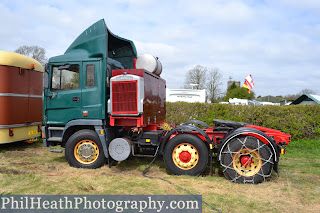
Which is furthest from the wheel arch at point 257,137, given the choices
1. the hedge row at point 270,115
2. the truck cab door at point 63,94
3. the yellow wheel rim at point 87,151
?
the hedge row at point 270,115

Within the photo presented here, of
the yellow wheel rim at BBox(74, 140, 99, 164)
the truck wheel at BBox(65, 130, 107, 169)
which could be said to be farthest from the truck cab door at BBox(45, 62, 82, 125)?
the yellow wheel rim at BBox(74, 140, 99, 164)

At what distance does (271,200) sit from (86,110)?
13.9ft

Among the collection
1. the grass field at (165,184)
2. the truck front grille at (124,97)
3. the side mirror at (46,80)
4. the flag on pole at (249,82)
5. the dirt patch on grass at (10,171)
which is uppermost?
the flag on pole at (249,82)

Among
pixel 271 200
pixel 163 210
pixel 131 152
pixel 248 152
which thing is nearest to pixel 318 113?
pixel 248 152

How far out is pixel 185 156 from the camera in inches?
205

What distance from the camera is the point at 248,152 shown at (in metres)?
4.88

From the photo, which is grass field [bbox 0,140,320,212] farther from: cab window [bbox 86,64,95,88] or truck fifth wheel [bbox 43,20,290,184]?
cab window [bbox 86,64,95,88]

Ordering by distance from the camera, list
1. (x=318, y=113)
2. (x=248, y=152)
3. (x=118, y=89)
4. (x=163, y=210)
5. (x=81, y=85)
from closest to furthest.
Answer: (x=163, y=210), (x=248, y=152), (x=118, y=89), (x=81, y=85), (x=318, y=113)

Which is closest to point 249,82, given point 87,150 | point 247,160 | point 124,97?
point 247,160

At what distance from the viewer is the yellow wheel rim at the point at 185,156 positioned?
5203 millimetres

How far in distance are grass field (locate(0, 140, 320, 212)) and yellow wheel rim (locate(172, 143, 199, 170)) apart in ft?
0.91

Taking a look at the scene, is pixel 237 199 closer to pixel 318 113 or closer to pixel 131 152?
pixel 131 152

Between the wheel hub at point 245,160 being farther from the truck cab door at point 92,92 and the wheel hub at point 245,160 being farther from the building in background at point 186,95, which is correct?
the building in background at point 186,95

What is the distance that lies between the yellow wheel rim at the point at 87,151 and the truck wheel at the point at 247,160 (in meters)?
2.96
